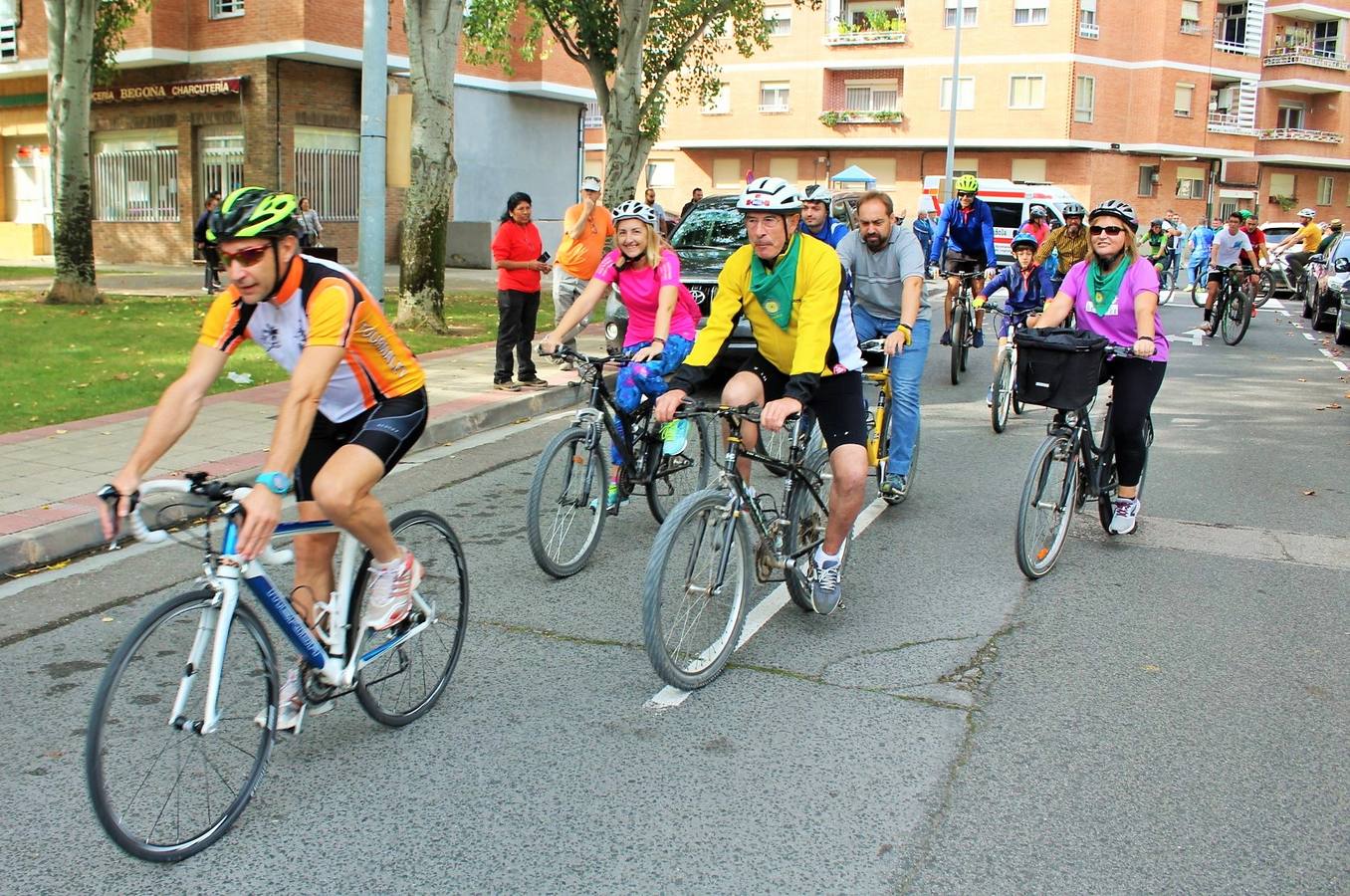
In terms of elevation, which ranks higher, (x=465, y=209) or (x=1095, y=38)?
(x=1095, y=38)

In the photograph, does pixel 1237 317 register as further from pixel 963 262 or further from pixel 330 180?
pixel 330 180

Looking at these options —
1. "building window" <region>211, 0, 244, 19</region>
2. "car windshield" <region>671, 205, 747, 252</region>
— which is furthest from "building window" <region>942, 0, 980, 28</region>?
"car windshield" <region>671, 205, 747, 252</region>

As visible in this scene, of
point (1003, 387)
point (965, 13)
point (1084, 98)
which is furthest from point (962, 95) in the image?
point (1003, 387)

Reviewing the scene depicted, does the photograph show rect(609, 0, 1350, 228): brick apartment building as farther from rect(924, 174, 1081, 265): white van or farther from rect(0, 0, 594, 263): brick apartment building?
rect(0, 0, 594, 263): brick apartment building

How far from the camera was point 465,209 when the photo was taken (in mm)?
31062

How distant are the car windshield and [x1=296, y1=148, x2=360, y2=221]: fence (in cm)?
1568

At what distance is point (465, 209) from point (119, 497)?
2876 centimetres

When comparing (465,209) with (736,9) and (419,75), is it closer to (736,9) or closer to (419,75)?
(736,9)

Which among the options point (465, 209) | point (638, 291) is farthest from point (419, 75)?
point (465, 209)

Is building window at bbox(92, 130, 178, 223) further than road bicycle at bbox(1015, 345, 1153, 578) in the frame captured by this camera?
Yes

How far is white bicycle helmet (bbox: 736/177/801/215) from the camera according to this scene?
4.74m

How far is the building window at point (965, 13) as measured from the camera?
159 ft

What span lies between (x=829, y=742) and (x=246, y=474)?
4.87 m

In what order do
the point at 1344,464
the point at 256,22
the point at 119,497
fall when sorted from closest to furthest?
the point at 119,497
the point at 1344,464
the point at 256,22
